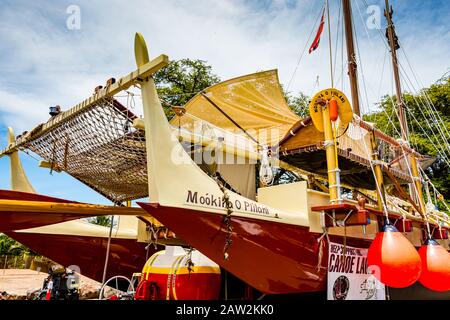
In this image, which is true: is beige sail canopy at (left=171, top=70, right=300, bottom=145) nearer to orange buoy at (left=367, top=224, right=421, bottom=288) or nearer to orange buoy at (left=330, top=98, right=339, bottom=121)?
orange buoy at (left=330, top=98, right=339, bottom=121)

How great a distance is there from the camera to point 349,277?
16.8 ft

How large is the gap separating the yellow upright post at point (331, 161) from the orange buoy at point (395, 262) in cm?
77

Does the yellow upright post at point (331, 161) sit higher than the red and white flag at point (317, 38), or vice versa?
the red and white flag at point (317, 38)

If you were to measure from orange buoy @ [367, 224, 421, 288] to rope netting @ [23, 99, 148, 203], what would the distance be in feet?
10.6

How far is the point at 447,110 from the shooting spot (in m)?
20.1

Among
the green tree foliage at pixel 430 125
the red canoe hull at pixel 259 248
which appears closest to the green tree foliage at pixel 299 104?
the green tree foliage at pixel 430 125

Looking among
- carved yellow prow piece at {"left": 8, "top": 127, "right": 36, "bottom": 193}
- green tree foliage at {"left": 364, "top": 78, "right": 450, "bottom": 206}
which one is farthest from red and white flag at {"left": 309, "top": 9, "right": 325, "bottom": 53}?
green tree foliage at {"left": 364, "top": 78, "right": 450, "bottom": 206}

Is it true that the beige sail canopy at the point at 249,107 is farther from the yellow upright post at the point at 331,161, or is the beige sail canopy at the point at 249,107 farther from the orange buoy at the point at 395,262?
the orange buoy at the point at 395,262

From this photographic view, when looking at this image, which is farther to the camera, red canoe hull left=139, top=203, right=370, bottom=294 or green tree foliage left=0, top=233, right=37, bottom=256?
green tree foliage left=0, top=233, right=37, bottom=256

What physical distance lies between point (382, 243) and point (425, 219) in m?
2.67

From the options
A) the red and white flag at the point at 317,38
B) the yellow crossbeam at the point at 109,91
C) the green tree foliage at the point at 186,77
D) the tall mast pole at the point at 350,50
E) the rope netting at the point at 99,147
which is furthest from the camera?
the green tree foliage at the point at 186,77

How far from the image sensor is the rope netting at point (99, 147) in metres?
4.12

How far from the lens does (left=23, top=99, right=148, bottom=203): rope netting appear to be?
4125mm

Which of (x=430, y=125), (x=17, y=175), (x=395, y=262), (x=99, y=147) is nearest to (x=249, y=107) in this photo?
(x=99, y=147)
